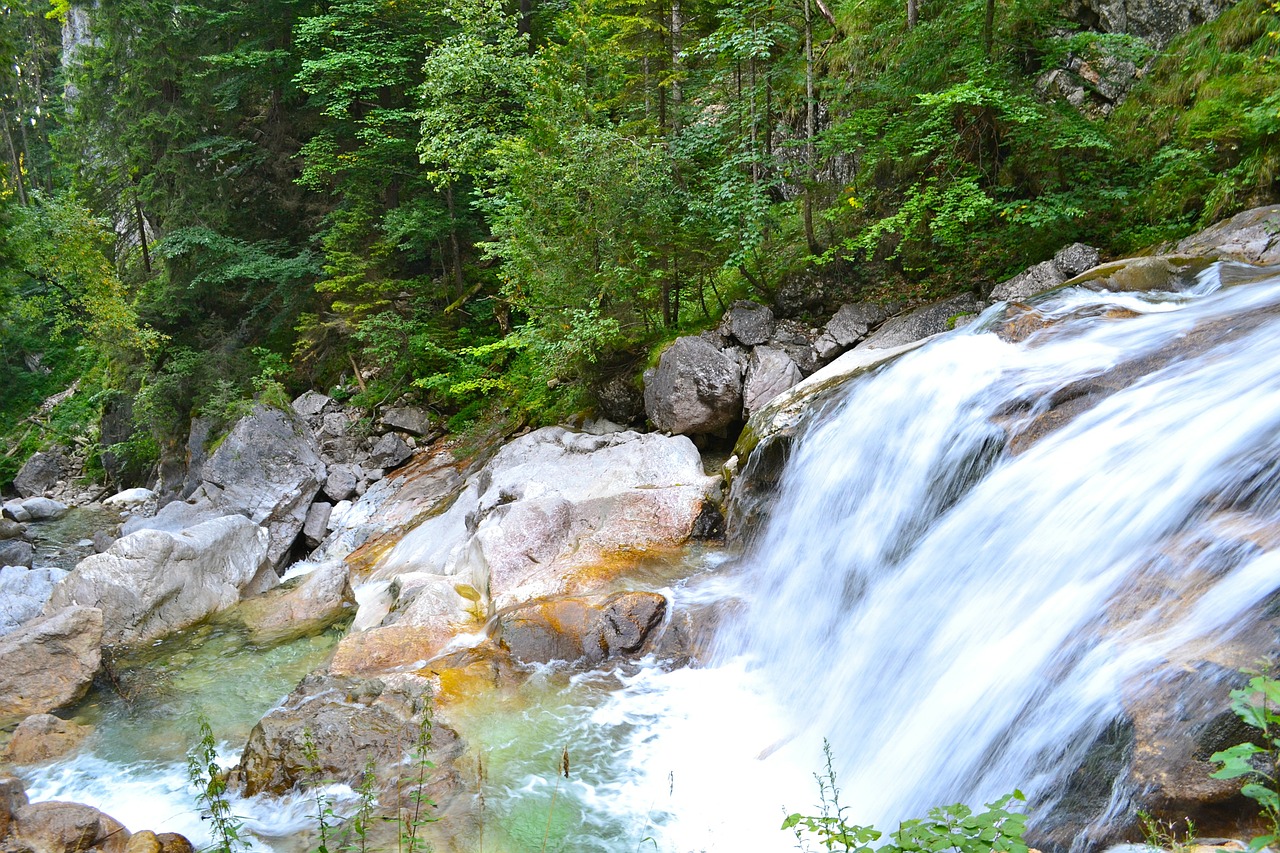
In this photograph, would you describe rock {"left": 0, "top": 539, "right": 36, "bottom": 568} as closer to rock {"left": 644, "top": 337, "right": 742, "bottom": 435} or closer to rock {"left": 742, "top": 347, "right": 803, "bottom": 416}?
rock {"left": 644, "top": 337, "right": 742, "bottom": 435}

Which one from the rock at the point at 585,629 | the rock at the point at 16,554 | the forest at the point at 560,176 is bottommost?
the rock at the point at 16,554

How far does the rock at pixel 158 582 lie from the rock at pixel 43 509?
523 inches

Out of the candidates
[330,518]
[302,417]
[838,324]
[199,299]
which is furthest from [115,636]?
[199,299]

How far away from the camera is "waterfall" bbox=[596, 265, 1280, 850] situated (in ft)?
13.6

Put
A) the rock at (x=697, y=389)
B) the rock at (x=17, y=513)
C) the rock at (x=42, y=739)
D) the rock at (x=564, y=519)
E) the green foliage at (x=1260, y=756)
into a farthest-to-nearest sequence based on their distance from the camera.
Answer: the rock at (x=17, y=513) → the rock at (x=697, y=389) → the rock at (x=564, y=519) → the rock at (x=42, y=739) → the green foliage at (x=1260, y=756)

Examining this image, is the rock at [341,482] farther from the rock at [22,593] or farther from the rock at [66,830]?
the rock at [66,830]

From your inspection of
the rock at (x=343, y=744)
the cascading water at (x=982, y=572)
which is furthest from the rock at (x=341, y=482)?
the cascading water at (x=982, y=572)

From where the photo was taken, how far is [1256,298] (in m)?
6.48

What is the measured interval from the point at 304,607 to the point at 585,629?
15.0ft

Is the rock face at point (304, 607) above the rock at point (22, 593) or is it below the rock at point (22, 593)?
below

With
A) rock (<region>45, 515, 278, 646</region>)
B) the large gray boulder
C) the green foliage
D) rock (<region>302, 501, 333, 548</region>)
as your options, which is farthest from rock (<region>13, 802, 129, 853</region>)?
rock (<region>302, 501, 333, 548</region>)

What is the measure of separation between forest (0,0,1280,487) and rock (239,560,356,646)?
13.7 ft

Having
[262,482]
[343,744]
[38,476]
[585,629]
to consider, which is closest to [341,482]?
[262,482]

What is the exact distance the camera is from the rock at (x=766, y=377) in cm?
1015
